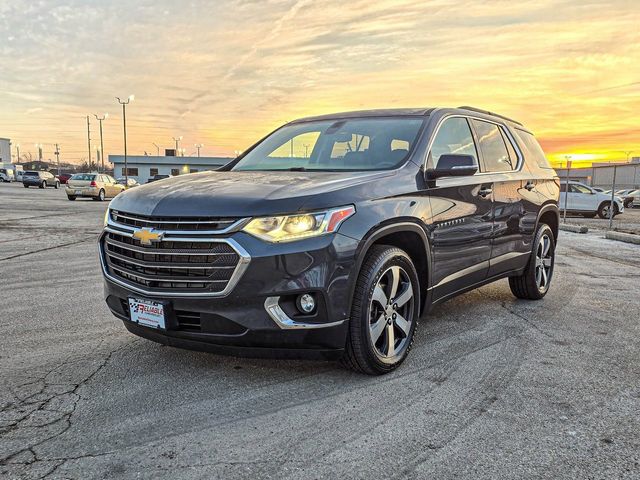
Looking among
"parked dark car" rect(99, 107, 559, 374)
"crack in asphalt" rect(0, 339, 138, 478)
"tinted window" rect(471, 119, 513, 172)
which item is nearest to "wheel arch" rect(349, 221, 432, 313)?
"parked dark car" rect(99, 107, 559, 374)

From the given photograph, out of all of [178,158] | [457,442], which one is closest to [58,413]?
[457,442]

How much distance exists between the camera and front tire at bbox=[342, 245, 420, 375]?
3225 millimetres

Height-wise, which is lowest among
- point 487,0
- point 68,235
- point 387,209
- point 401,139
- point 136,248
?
point 68,235

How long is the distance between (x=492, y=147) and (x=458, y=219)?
1.31m

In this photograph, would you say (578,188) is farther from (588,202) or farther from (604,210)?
(604,210)

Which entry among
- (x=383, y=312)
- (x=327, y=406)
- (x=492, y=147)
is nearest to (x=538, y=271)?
(x=492, y=147)

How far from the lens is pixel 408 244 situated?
12.5 ft

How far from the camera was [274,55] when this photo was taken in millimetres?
15664

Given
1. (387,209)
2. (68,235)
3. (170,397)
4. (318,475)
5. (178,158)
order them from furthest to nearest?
(178,158)
(68,235)
(387,209)
(170,397)
(318,475)

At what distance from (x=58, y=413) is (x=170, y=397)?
614 millimetres

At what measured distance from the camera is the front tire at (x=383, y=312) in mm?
3225

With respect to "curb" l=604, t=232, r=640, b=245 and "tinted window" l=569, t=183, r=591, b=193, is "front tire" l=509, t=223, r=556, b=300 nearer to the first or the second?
"curb" l=604, t=232, r=640, b=245

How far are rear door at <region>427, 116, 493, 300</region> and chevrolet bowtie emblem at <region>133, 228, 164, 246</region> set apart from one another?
2.01 metres

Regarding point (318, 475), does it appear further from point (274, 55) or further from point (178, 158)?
point (178, 158)
